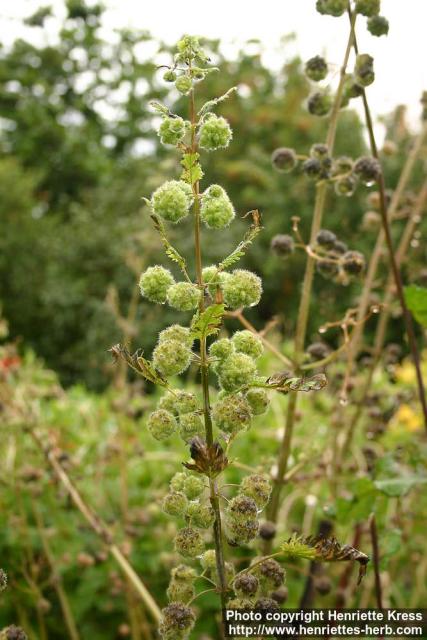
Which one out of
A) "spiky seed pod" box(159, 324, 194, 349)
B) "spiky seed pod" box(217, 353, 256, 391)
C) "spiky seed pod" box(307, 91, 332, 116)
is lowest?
"spiky seed pod" box(217, 353, 256, 391)

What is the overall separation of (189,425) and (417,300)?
76 cm

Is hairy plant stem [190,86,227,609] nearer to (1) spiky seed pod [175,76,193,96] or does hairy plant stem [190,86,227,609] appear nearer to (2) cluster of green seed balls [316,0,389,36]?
(1) spiky seed pod [175,76,193,96]

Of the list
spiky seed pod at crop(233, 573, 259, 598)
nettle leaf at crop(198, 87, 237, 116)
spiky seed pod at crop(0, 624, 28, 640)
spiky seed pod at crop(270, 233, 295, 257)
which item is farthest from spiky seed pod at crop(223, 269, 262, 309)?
spiky seed pod at crop(270, 233, 295, 257)

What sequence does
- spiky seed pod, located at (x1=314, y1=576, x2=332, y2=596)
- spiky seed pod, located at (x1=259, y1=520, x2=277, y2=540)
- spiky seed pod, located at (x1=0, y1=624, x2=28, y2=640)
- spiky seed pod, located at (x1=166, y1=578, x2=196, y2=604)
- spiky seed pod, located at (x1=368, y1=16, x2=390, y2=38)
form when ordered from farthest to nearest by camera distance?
spiky seed pod, located at (x1=314, y1=576, x2=332, y2=596) → spiky seed pod, located at (x1=368, y1=16, x2=390, y2=38) → spiky seed pod, located at (x1=259, y1=520, x2=277, y2=540) → spiky seed pod, located at (x1=166, y1=578, x2=196, y2=604) → spiky seed pod, located at (x1=0, y1=624, x2=28, y2=640)

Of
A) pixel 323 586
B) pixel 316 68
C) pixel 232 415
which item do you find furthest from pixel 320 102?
pixel 323 586

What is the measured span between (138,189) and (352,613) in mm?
10536

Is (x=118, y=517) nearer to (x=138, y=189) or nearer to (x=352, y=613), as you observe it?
(x=352, y=613)

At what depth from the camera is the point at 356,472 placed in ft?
6.68

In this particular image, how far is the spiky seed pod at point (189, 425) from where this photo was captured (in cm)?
91

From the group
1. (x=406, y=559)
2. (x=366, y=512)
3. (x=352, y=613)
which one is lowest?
(x=406, y=559)

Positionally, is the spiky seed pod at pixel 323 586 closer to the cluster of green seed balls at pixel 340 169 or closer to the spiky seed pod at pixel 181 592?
the spiky seed pod at pixel 181 592

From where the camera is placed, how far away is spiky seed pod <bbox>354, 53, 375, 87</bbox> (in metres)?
1.43

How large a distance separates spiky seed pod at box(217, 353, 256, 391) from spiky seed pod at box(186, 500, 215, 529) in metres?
0.15

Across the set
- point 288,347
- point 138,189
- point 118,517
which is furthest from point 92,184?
point 118,517
